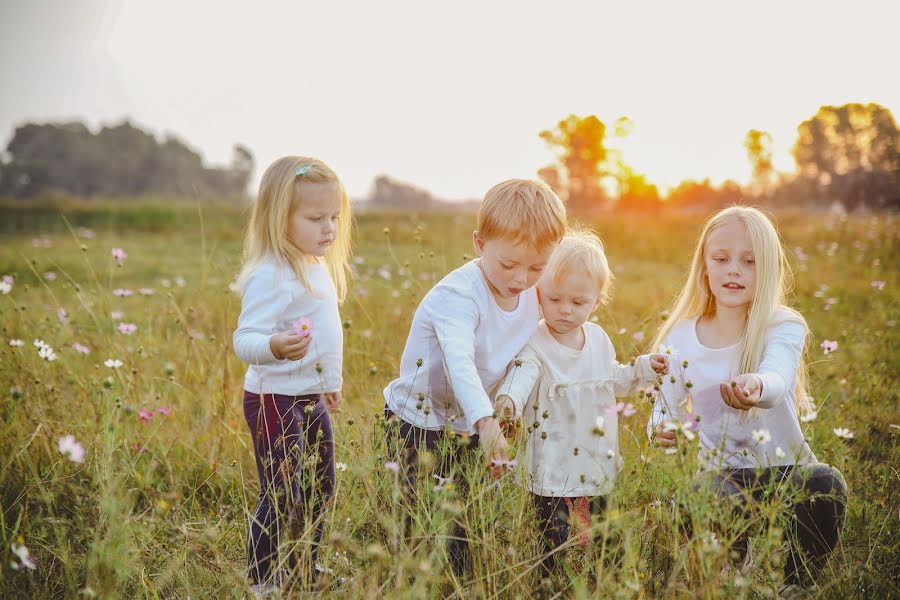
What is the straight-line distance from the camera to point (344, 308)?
4.34 meters

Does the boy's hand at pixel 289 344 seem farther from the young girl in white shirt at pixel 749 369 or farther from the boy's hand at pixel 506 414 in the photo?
the young girl in white shirt at pixel 749 369

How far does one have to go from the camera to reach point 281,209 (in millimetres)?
2348

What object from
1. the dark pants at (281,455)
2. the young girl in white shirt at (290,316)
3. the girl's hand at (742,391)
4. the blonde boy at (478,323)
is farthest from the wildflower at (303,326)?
the girl's hand at (742,391)

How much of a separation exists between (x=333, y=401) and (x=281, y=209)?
2.27 feet

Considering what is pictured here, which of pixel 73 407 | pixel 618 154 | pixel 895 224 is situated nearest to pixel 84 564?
pixel 73 407

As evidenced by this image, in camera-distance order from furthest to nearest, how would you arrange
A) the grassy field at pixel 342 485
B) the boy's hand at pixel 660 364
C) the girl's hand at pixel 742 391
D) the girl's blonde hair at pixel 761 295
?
the girl's blonde hair at pixel 761 295
the boy's hand at pixel 660 364
the girl's hand at pixel 742 391
the grassy field at pixel 342 485

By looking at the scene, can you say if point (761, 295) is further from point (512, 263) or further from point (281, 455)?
point (281, 455)

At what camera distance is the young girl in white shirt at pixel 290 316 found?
2.24 metres

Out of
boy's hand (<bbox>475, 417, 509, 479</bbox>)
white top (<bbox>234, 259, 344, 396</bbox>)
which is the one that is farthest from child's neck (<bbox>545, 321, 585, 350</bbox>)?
white top (<bbox>234, 259, 344, 396</bbox>)

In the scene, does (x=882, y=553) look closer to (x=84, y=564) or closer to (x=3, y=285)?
(x=84, y=564)

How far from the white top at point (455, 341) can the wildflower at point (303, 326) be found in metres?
0.33

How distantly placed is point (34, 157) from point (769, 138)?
32.6 m

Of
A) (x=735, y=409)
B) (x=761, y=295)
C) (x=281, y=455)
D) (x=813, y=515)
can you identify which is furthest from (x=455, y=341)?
(x=813, y=515)

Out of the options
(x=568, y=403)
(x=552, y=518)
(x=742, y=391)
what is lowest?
(x=552, y=518)
